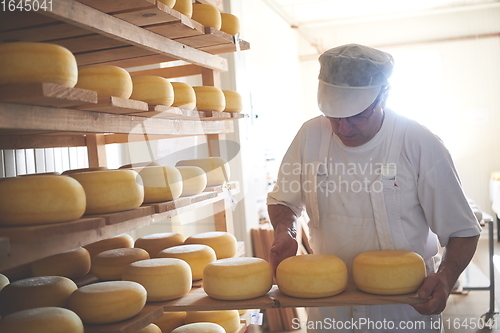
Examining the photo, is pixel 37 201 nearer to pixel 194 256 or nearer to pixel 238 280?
pixel 238 280

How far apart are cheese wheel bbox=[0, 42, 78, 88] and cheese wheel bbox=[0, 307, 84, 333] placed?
0.63 metres

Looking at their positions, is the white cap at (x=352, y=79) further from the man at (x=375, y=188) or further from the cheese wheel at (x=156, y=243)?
the cheese wheel at (x=156, y=243)

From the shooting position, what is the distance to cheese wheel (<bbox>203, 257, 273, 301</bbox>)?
1506mm

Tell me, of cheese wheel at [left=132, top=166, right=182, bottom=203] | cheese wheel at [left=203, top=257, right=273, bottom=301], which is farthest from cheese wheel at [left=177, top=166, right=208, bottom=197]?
cheese wheel at [left=203, top=257, right=273, bottom=301]

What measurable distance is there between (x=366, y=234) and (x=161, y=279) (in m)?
0.76

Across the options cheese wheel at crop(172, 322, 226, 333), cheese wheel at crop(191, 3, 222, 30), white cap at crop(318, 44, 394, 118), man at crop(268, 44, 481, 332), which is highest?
cheese wheel at crop(191, 3, 222, 30)

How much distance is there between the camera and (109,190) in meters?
1.40

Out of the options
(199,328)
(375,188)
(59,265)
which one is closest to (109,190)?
(59,265)

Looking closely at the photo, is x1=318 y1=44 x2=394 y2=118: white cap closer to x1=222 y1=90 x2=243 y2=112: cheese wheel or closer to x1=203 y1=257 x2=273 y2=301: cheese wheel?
x1=203 y1=257 x2=273 y2=301: cheese wheel

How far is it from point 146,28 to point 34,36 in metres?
0.39

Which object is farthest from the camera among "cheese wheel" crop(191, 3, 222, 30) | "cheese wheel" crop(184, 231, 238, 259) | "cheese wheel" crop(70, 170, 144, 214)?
"cheese wheel" crop(184, 231, 238, 259)

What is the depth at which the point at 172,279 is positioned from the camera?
5.27 feet

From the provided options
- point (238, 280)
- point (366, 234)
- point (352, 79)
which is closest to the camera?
point (238, 280)

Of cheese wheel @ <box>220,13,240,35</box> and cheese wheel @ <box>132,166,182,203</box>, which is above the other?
cheese wheel @ <box>220,13,240,35</box>
